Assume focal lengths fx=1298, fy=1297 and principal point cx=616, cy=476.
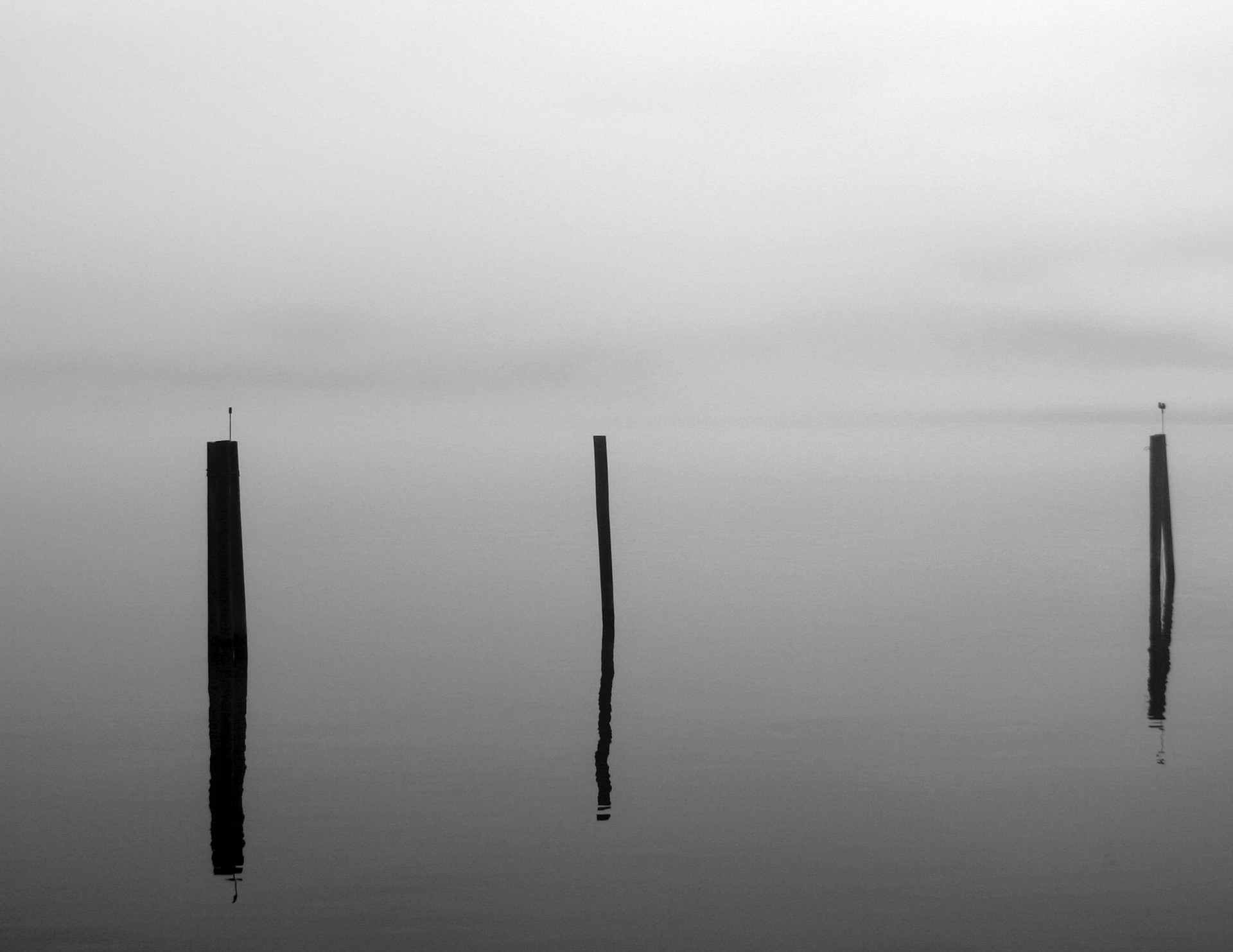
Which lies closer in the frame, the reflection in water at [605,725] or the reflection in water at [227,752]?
the reflection in water at [227,752]

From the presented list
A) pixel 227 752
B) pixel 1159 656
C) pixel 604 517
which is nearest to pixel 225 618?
pixel 227 752

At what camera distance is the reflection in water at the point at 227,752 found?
32.3ft

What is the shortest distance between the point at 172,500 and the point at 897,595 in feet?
186

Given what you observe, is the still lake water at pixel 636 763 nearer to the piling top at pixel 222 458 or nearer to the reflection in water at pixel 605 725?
the reflection in water at pixel 605 725

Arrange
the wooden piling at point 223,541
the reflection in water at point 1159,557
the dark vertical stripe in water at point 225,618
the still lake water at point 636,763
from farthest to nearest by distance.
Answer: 1. the reflection in water at point 1159,557
2. the wooden piling at point 223,541
3. the dark vertical stripe in water at point 225,618
4. the still lake water at point 636,763

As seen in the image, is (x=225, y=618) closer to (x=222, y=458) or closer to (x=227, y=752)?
(x=222, y=458)

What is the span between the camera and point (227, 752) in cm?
1301

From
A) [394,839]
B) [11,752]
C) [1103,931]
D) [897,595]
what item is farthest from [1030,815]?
[897,595]

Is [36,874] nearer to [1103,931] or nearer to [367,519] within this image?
[1103,931]

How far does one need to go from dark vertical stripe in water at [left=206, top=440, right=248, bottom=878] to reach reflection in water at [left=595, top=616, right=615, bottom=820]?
3.43 meters

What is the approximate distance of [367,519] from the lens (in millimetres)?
56344

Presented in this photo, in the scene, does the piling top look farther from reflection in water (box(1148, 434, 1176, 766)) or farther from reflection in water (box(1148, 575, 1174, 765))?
reflection in water (box(1148, 434, 1176, 766))

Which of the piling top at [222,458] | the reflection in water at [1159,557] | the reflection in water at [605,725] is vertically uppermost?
the piling top at [222,458]

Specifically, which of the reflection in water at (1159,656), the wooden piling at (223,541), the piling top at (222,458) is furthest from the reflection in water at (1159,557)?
the piling top at (222,458)
